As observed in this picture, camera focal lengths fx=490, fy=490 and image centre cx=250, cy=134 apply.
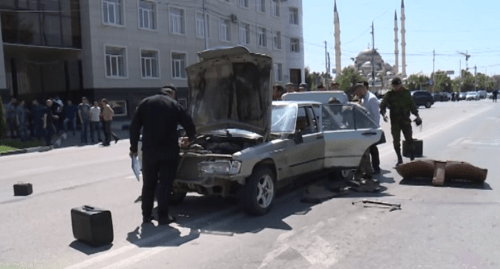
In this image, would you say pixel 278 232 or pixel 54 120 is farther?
pixel 54 120

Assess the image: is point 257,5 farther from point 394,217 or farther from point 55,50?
point 394,217

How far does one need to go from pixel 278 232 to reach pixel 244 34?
3869cm

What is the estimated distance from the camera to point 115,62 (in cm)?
3039

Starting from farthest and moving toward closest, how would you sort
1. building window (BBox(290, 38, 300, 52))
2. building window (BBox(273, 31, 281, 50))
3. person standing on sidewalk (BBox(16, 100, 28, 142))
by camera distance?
building window (BBox(290, 38, 300, 52)) → building window (BBox(273, 31, 281, 50)) → person standing on sidewalk (BBox(16, 100, 28, 142))

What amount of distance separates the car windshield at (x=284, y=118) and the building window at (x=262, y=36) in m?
38.2

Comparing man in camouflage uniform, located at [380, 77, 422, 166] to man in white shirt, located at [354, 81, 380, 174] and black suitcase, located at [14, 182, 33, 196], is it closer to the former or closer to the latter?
man in white shirt, located at [354, 81, 380, 174]

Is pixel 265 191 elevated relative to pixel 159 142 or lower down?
lower down

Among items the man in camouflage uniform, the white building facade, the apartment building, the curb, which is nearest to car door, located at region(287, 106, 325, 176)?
the man in camouflage uniform

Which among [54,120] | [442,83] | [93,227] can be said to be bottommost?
[93,227]

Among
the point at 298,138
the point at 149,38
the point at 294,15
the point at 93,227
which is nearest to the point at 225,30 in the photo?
the point at 149,38

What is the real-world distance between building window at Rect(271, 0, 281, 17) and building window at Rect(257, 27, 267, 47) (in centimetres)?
287

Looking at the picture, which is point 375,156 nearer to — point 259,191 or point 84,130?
point 259,191

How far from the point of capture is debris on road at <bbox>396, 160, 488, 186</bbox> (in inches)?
325

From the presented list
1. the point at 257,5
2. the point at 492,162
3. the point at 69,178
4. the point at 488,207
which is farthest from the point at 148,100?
the point at 257,5
